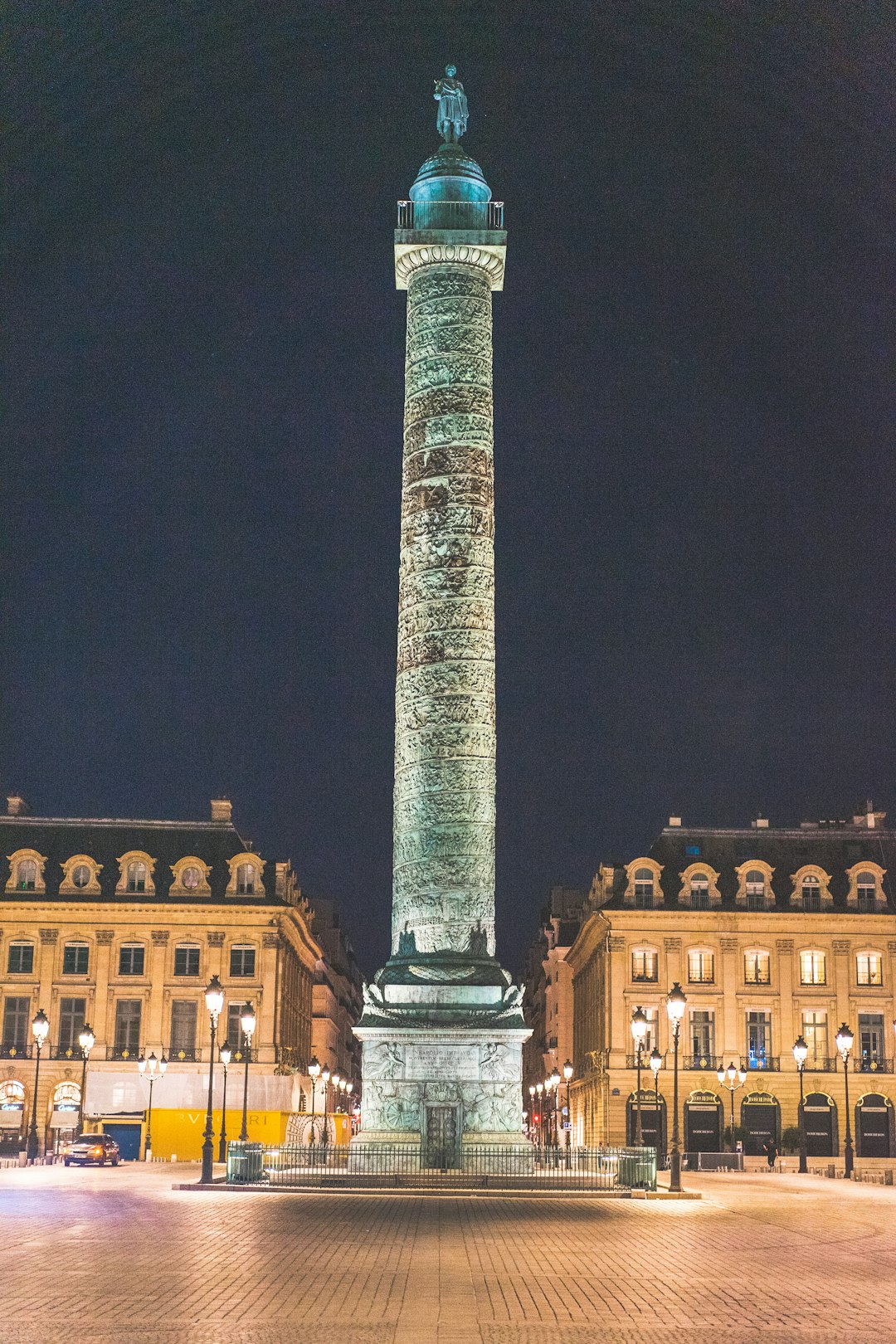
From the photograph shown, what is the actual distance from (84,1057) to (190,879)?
28.0 feet

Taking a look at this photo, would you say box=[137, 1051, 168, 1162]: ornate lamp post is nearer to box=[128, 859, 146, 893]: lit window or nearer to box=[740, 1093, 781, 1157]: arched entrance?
box=[128, 859, 146, 893]: lit window

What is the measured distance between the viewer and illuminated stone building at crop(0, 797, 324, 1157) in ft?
174

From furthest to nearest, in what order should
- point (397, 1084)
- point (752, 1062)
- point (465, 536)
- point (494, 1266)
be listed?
point (752, 1062), point (465, 536), point (397, 1084), point (494, 1266)

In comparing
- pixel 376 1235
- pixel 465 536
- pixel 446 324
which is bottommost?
pixel 376 1235

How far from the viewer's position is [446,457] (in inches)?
1324

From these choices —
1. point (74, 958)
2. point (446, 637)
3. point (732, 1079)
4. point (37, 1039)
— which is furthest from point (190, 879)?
point (446, 637)

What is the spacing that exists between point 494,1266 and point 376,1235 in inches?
143

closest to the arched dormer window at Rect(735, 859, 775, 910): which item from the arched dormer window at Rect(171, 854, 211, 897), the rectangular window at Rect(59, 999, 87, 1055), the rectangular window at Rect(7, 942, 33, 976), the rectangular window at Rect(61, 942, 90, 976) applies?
the arched dormer window at Rect(171, 854, 211, 897)

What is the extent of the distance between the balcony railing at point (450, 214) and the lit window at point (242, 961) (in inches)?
1129

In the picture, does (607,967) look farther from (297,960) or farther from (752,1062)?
(297,960)

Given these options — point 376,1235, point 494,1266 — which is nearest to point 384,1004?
point 376,1235

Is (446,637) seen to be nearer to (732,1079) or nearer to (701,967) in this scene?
(732,1079)

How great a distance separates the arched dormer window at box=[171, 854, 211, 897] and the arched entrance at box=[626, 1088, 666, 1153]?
16.5 meters

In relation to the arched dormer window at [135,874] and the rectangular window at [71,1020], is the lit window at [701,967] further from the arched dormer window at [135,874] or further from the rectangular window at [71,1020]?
the rectangular window at [71,1020]
